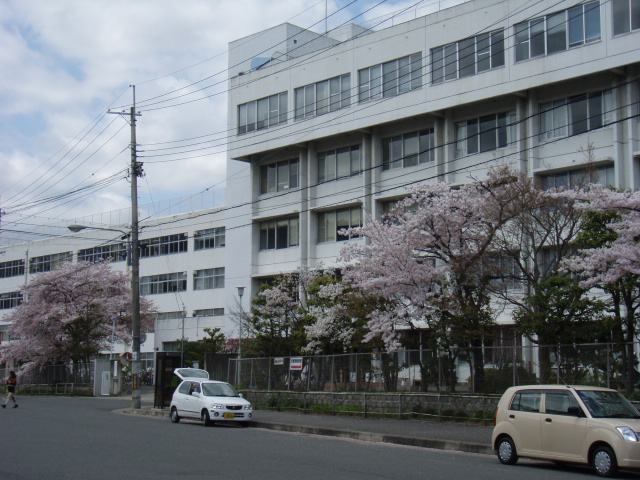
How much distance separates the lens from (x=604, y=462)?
1319 cm

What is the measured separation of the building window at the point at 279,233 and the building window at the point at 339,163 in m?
3.66

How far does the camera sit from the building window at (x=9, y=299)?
264ft

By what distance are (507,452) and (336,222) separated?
31.1m

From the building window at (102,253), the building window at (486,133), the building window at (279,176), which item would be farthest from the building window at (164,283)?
the building window at (486,133)

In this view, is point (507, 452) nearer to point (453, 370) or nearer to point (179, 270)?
point (453, 370)

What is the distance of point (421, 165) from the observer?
135 ft

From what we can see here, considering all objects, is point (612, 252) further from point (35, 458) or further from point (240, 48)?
point (240, 48)

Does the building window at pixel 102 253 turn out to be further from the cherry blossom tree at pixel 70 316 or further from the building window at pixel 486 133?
the building window at pixel 486 133

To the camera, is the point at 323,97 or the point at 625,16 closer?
the point at 625,16

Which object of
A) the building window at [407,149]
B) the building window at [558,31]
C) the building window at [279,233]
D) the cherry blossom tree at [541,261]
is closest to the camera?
the cherry blossom tree at [541,261]

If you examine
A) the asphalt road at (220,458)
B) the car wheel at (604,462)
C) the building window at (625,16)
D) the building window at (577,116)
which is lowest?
the asphalt road at (220,458)

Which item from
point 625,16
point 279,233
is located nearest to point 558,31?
point 625,16

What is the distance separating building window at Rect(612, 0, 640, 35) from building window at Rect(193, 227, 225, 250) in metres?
35.7

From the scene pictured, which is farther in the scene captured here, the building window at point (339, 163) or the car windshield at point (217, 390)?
the building window at point (339, 163)
